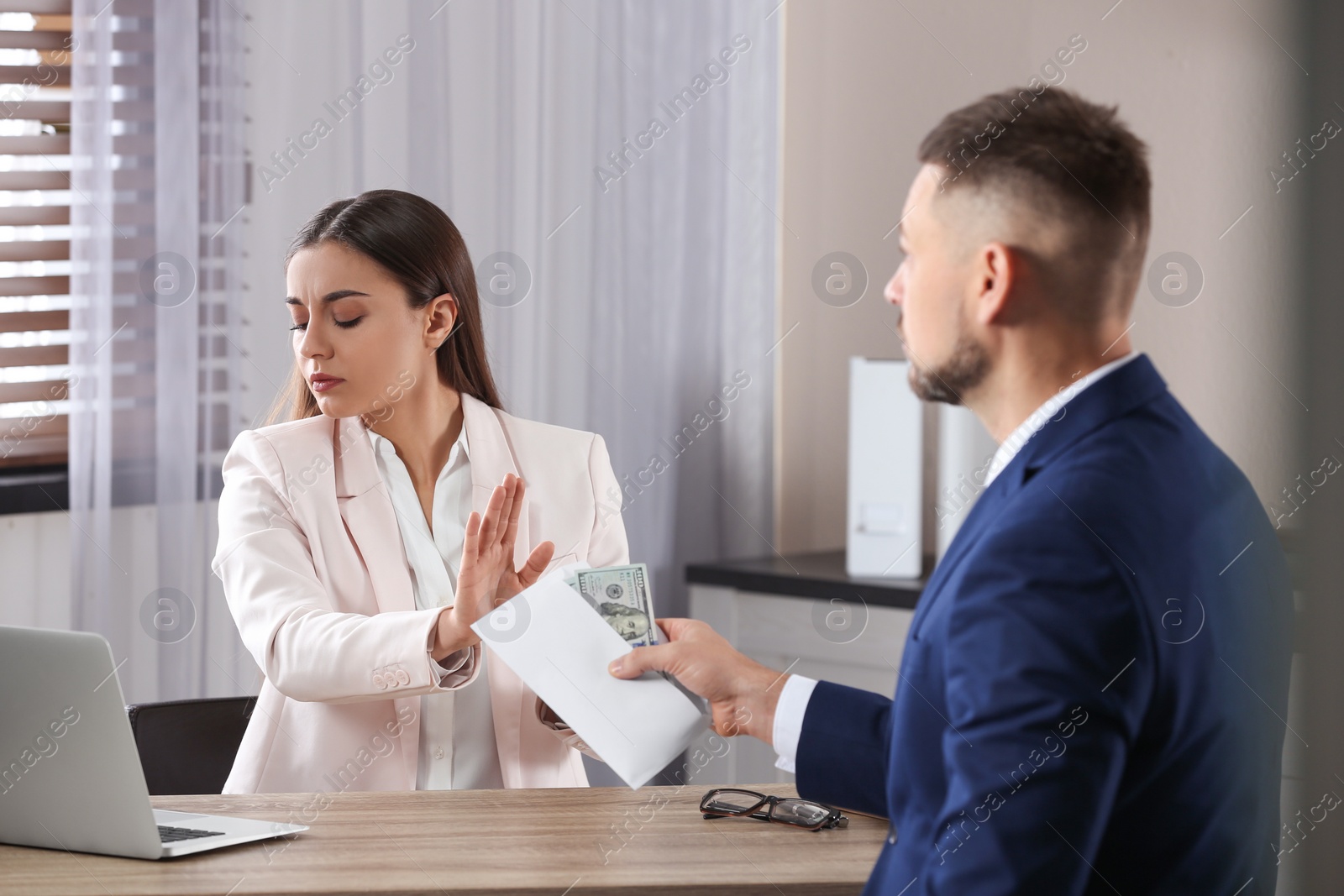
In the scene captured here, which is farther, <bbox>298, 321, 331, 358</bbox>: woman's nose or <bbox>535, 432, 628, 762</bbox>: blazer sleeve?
<bbox>535, 432, 628, 762</bbox>: blazer sleeve

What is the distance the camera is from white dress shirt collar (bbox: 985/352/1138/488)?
3.51 feet

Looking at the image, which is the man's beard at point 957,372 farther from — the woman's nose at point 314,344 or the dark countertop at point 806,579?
the dark countertop at point 806,579

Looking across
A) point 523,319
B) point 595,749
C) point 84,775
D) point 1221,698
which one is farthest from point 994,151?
point 523,319

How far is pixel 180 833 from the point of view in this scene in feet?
4.42

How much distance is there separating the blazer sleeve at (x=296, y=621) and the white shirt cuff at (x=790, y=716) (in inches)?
21.4

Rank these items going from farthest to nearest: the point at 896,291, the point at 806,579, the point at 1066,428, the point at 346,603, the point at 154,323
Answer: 1. the point at 806,579
2. the point at 154,323
3. the point at 346,603
4. the point at 896,291
5. the point at 1066,428

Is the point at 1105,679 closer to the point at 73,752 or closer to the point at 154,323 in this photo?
the point at 73,752

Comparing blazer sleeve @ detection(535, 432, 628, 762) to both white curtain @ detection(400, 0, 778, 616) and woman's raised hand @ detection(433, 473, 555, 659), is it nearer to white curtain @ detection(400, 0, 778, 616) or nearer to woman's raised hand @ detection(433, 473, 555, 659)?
woman's raised hand @ detection(433, 473, 555, 659)

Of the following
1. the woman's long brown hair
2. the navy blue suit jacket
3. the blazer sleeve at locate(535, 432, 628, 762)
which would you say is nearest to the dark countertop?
the blazer sleeve at locate(535, 432, 628, 762)

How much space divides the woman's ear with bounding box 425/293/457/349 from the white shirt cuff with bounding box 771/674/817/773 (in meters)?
0.97

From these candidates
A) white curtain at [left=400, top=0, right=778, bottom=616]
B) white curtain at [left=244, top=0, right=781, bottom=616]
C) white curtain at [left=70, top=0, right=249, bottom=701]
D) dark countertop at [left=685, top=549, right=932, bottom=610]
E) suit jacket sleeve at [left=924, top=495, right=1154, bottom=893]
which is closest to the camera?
suit jacket sleeve at [left=924, top=495, right=1154, bottom=893]

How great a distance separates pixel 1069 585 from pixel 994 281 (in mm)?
301

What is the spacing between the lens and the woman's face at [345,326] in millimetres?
1911

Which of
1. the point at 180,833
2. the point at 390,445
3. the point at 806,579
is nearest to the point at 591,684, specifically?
the point at 180,833
